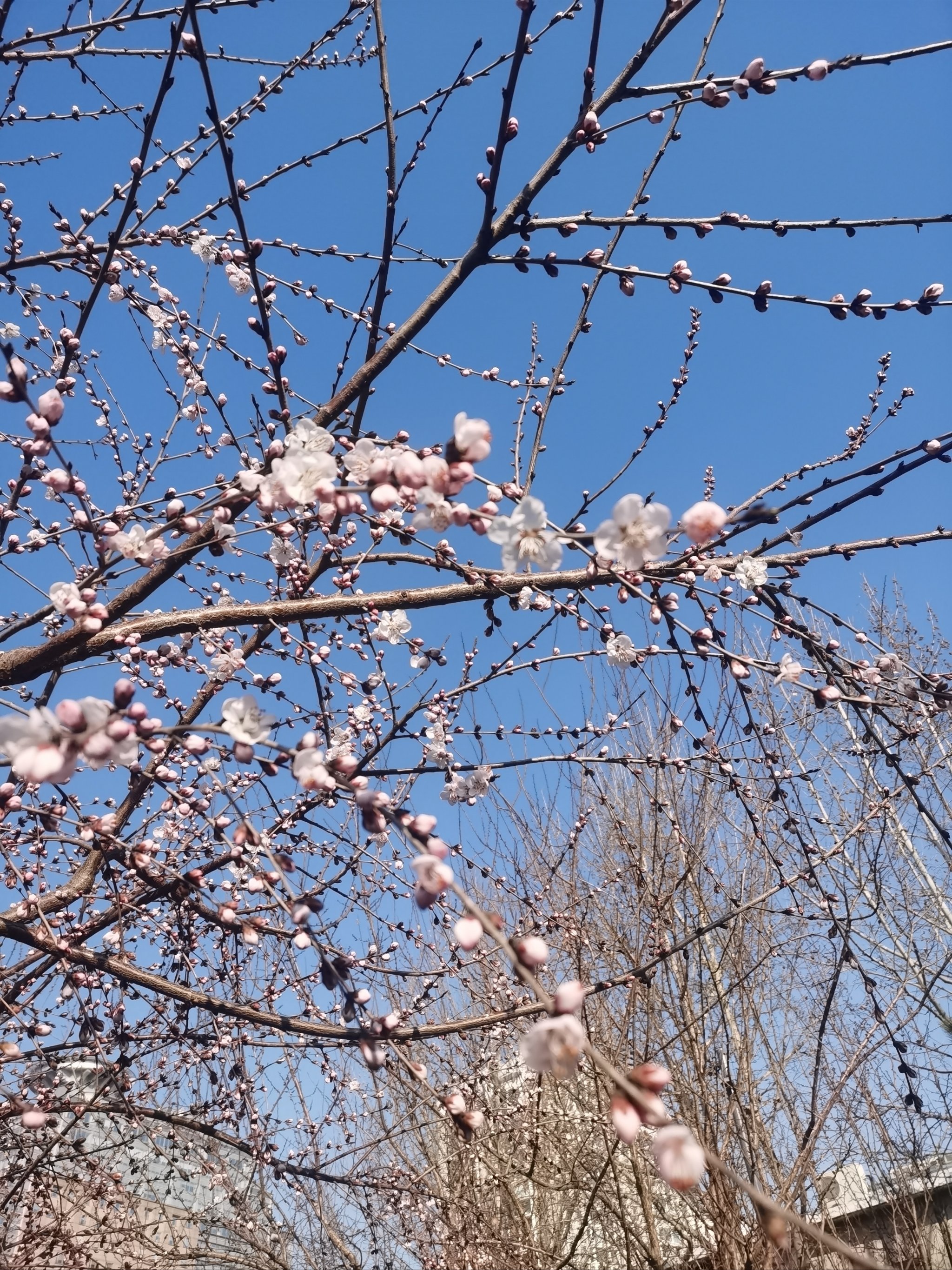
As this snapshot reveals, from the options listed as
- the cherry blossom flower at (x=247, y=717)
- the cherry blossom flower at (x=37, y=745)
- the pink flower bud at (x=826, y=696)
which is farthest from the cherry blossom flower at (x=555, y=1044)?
the pink flower bud at (x=826, y=696)

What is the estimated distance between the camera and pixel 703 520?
1528 millimetres

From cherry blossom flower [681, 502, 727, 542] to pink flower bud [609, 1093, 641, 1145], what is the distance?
1.05 meters

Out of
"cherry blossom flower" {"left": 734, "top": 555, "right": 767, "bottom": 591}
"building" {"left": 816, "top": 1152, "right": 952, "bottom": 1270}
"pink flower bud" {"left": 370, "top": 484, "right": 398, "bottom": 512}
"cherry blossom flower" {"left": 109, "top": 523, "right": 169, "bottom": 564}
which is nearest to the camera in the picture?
"pink flower bud" {"left": 370, "top": 484, "right": 398, "bottom": 512}

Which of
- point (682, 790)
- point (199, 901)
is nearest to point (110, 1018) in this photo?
point (199, 901)

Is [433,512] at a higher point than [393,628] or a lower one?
lower

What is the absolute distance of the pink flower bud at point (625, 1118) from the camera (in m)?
0.89

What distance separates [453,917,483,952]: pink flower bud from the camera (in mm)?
1146

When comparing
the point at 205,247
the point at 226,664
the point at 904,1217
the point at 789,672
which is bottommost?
the point at 904,1217

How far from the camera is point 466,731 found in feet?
10.2

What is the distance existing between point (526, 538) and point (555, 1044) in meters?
0.91

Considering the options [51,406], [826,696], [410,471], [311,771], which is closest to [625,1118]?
[311,771]

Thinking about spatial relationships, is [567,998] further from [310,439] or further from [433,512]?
[310,439]

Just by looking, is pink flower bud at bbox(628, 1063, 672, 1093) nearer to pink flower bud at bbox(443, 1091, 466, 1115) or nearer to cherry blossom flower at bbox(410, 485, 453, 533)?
pink flower bud at bbox(443, 1091, 466, 1115)

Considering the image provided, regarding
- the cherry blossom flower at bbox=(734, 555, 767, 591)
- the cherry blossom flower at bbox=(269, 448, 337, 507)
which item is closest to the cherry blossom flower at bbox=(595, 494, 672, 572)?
the cherry blossom flower at bbox=(269, 448, 337, 507)
